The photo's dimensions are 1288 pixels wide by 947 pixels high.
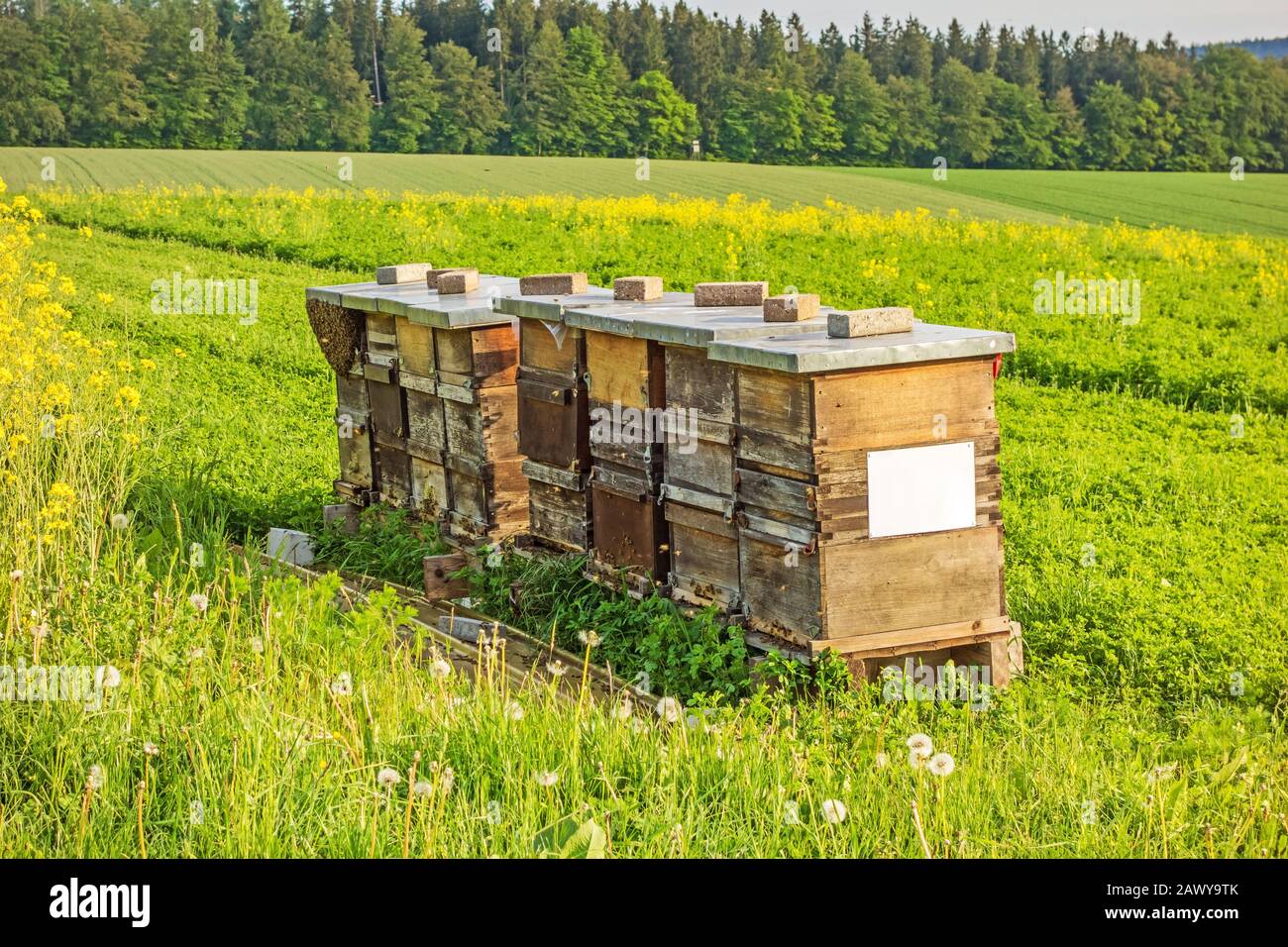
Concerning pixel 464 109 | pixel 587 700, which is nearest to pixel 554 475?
pixel 587 700

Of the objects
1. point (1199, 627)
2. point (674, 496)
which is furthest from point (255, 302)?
point (1199, 627)

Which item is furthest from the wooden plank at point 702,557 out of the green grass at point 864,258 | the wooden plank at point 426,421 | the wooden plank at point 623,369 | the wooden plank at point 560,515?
the green grass at point 864,258

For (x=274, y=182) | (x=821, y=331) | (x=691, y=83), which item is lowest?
(x=821, y=331)

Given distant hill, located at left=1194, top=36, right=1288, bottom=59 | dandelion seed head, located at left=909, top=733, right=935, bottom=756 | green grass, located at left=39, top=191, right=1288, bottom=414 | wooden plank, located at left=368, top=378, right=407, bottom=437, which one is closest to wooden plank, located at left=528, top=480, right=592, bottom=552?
wooden plank, located at left=368, top=378, right=407, bottom=437

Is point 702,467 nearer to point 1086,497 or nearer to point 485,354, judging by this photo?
point 485,354

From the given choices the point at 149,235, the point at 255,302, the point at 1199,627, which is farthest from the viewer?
the point at 149,235

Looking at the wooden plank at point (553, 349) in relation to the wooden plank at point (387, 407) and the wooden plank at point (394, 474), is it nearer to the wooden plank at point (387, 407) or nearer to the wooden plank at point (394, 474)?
the wooden plank at point (387, 407)

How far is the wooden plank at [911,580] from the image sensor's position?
6.48m

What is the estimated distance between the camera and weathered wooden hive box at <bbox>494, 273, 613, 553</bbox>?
8.32m

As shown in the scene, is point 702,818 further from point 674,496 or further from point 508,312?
point 508,312

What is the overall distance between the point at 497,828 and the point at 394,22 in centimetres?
8118

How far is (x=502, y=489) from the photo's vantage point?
30.2ft

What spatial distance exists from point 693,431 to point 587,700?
1630 mm

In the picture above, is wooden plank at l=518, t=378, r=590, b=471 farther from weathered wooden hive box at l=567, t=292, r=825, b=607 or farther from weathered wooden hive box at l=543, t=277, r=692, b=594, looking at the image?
weathered wooden hive box at l=567, t=292, r=825, b=607
